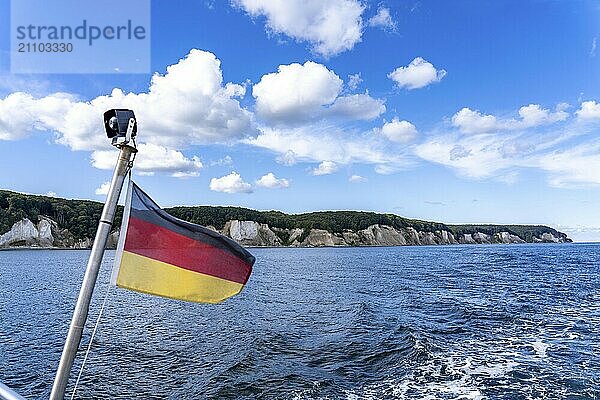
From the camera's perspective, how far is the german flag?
423cm

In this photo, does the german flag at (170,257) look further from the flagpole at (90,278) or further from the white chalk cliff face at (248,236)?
the white chalk cliff face at (248,236)

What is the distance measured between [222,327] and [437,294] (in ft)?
63.2

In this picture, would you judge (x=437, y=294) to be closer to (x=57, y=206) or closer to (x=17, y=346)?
(x=17, y=346)

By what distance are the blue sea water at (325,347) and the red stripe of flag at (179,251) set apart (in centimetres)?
1014

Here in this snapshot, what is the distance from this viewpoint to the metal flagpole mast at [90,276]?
3.37 metres

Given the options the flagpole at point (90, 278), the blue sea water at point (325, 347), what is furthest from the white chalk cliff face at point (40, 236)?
the flagpole at point (90, 278)

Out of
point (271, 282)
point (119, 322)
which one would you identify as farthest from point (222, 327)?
point (271, 282)

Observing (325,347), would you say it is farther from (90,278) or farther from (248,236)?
(248,236)

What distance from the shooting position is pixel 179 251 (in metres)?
4.39

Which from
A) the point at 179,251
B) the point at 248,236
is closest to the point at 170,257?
the point at 179,251

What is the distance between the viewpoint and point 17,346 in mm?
20781

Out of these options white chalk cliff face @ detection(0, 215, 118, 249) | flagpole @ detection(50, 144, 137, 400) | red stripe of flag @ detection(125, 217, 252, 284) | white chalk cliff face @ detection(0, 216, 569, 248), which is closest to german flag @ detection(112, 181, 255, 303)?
red stripe of flag @ detection(125, 217, 252, 284)

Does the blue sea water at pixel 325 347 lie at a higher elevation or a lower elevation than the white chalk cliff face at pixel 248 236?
lower

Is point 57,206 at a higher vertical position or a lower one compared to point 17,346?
higher
